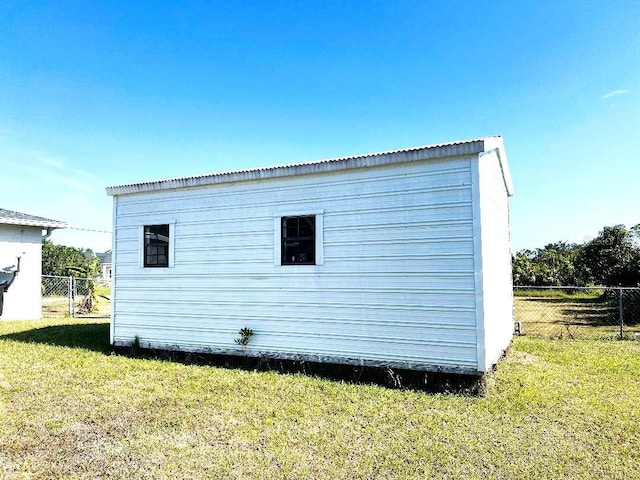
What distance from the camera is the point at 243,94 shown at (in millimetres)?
11180

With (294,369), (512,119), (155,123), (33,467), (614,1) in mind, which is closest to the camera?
(33,467)

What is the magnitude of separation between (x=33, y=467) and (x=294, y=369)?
11.7 feet

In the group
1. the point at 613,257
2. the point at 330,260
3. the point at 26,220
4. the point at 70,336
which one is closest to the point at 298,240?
the point at 330,260

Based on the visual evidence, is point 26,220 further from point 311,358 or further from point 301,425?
point 301,425

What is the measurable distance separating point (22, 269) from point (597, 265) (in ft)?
81.6

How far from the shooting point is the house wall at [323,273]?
513 cm

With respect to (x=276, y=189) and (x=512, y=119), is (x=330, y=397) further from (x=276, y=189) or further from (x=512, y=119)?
(x=512, y=119)

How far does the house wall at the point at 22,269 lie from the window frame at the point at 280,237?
31.8 feet

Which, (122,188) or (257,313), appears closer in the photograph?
(257,313)

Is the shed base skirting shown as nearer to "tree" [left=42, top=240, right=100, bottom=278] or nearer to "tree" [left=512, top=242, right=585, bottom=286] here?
"tree" [left=42, top=240, right=100, bottom=278]

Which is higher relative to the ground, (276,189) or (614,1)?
(614,1)

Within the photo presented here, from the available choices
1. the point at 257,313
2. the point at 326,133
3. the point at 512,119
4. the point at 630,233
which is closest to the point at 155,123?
the point at 326,133

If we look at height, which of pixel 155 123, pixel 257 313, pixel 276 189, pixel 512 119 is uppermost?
pixel 155 123

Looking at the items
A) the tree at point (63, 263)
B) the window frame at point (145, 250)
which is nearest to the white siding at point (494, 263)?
the window frame at point (145, 250)
